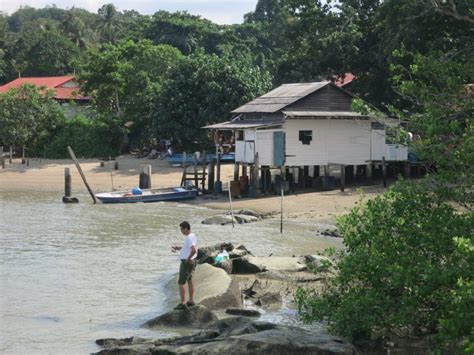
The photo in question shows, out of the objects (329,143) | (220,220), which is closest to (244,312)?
(220,220)

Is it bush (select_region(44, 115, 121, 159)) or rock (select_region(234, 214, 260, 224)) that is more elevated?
bush (select_region(44, 115, 121, 159))

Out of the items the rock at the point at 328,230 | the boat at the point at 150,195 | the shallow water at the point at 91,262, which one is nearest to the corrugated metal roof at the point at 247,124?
the boat at the point at 150,195

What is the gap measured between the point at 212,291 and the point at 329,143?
75.2 ft

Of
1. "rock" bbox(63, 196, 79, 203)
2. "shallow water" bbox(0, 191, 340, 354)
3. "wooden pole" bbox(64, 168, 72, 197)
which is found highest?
"wooden pole" bbox(64, 168, 72, 197)

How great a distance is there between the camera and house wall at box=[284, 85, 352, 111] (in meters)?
38.1

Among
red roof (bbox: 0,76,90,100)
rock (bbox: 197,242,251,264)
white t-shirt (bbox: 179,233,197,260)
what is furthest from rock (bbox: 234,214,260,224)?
red roof (bbox: 0,76,90,100)

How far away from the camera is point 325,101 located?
38.6 meters

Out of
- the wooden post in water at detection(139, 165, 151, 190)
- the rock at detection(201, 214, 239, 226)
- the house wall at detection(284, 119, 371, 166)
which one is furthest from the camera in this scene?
the wooden post in water at detection(139, 165, 151, 190)

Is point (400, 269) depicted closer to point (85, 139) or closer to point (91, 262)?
point (91, 262)

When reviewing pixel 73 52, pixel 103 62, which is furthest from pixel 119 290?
pixel 73 52

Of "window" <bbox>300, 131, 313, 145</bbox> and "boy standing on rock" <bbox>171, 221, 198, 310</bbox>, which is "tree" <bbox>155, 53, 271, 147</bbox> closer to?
"window" <bbox>300, 131, 313, 145</bbox>

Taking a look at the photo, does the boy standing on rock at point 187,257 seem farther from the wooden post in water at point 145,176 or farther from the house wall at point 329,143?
the wooden post in water at point 145,176

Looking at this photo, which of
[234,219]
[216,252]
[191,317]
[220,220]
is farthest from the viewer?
[220,220]

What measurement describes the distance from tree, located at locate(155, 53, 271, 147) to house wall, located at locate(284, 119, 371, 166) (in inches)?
425
